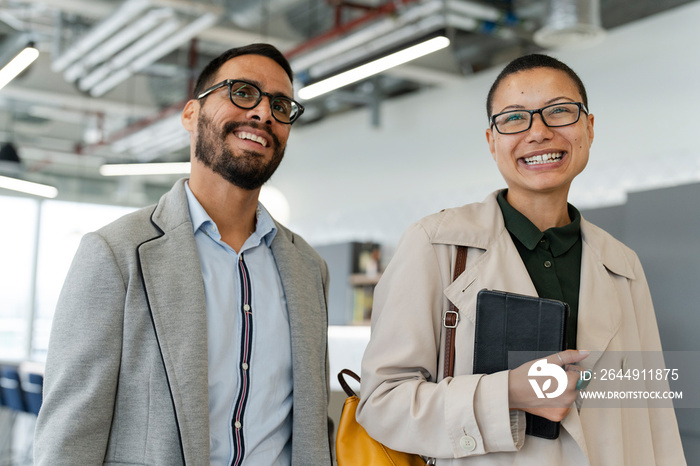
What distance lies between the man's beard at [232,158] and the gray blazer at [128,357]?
0.23 metres

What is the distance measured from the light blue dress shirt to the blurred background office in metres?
1.38

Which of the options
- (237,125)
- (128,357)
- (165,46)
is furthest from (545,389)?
(165,46)

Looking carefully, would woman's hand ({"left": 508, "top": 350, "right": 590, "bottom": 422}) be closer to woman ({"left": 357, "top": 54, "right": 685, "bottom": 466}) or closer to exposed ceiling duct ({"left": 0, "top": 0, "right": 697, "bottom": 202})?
woman ({"left": 357, "top": 54, "right": 685, "bottom": 466})

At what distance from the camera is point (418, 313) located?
4.86ft

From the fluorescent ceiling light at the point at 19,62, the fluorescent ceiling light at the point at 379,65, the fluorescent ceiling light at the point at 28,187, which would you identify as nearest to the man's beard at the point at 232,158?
the fluorescent ceiling light at the point at 379,65

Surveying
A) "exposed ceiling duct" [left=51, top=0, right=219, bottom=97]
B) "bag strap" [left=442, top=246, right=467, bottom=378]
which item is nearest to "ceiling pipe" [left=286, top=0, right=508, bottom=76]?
"exposed ceiling duct" [left=51, top=0, right=219, bottom=97]

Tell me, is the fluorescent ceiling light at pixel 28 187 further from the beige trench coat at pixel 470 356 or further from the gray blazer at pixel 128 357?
the beige trench coat at pixel 470 356

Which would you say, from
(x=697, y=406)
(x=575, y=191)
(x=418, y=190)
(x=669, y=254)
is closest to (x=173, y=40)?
(x=418, y=190)

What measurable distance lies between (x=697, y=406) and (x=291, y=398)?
1.56 m

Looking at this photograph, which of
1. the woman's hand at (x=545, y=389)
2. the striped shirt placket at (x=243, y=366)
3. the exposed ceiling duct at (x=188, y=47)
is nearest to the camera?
the woman's hand at (x=545, y=389)

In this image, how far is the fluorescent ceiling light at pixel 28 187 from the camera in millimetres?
9148

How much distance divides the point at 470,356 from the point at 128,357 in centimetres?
71

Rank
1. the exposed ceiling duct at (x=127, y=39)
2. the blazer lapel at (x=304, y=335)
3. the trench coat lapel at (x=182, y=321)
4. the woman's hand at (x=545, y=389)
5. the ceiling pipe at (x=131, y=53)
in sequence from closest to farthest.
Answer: the woman's hand at (x=545, y=389), the trench coat lapel at (x=182, y=321), the blazer lapel at (x=304, y=335), the exposed ceiling duct at (x=127, y=39), the ceiling pipe at (x=131, y=53)

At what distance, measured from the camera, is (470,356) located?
1.47 metres
